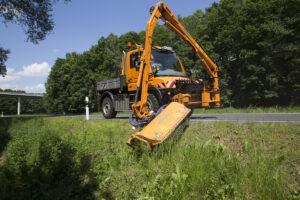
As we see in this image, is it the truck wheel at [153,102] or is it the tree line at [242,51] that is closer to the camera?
the truck wheel at [153,102]

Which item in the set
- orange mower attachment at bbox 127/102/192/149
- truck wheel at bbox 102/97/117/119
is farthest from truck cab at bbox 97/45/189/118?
orange mower attachment at bbox 127/102/192/149

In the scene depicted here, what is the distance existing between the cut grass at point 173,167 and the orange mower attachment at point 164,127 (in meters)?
0.24

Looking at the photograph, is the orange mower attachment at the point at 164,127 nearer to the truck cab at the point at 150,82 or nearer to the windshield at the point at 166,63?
the truck cab at the point at 150,82

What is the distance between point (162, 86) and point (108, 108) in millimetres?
3972

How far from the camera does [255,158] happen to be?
315 centimetres

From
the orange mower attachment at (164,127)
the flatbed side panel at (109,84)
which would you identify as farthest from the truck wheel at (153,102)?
the flatbed side panel at (109,84)

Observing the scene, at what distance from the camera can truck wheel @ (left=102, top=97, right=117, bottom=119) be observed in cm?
931

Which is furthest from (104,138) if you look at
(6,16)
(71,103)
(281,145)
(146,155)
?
(71,103)

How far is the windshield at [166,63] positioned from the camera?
23.5 ft

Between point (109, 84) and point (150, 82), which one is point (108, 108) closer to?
point (109, 84)

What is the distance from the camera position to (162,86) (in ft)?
21.6

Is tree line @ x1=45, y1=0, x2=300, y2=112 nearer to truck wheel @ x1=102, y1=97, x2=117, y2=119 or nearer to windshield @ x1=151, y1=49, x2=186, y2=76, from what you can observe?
windshield @ x1=151, y1=49, x2=186, y2=76

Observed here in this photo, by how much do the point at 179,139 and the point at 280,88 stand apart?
68.6 ft

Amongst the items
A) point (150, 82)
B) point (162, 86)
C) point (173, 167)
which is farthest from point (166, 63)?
point (173, 167)
